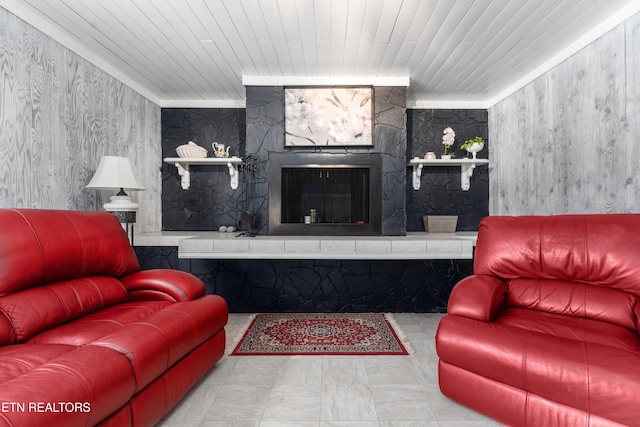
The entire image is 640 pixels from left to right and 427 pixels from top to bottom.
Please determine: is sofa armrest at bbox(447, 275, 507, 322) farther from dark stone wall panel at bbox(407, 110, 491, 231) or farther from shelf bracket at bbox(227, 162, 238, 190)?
shelf bracket at bbox(227, 162, 238, 190)

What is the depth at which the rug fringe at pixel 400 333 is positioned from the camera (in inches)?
101

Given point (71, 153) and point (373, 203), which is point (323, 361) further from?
point (71, 153)

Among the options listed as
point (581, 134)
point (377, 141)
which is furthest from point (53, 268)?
point (581, 134)

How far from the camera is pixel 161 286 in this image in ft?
7.00

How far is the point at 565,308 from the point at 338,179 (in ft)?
7.68

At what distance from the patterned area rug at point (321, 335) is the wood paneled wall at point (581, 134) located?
1881mm

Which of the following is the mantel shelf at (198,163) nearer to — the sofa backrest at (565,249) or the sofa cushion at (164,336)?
the sofa cushion at (164,336)

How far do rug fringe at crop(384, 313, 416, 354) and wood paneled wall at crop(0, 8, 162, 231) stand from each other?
9.49 feet

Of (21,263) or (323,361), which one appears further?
(323,361)

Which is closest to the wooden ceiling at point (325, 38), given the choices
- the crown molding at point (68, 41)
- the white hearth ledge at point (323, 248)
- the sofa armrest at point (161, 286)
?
the crown molding at point (68, 41)

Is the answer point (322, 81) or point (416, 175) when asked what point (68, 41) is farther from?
point (416, 175)

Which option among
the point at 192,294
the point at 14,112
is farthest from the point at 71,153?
the point at 192,294

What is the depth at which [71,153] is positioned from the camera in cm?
271

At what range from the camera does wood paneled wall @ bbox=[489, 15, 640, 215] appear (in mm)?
2287
